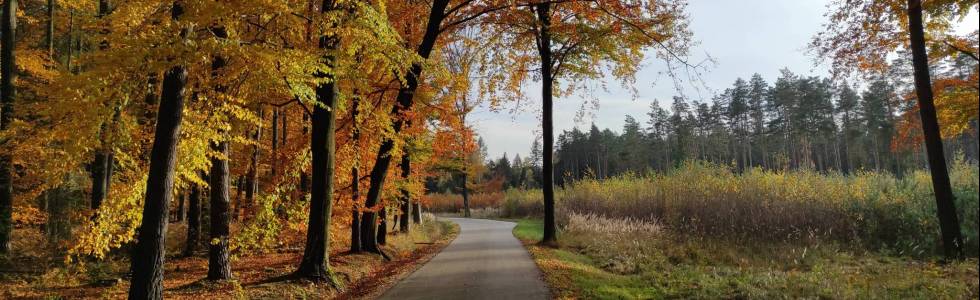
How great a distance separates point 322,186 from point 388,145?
4.28 m

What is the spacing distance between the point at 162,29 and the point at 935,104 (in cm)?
1441

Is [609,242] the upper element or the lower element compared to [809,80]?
lower

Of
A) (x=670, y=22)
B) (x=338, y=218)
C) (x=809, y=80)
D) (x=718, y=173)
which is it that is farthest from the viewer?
(x=809, y=80)

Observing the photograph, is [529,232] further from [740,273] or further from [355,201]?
[740,273]

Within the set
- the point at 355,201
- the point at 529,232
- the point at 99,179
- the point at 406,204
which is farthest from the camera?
the point at 406,204

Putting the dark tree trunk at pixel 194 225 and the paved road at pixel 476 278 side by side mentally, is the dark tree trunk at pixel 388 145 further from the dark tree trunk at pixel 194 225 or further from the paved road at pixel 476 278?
the dark tree trunk at pixel 194 225

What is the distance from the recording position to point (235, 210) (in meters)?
19.0

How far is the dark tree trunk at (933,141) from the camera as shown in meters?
10.2

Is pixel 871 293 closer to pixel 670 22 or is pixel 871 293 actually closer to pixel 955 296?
pixel 955 296

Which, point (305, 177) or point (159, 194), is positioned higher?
point (305, 177)

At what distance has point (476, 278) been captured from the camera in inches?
400

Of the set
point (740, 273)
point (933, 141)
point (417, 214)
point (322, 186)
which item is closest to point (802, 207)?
point (933, 141)

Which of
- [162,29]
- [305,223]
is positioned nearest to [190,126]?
[162,29]

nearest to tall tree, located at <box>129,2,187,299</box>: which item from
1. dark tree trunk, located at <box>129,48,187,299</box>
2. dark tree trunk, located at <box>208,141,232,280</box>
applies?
dark tree trunk, located at <box>129,48,187,299</box>
